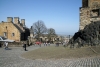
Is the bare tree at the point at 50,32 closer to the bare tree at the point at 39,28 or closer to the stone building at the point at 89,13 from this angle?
the bare tree at the point at 39,28

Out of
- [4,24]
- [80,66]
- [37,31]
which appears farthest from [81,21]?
[37,31]

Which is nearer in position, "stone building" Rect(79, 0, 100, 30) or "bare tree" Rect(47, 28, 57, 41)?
"stone building" Rect(79, 0, 100, 30)

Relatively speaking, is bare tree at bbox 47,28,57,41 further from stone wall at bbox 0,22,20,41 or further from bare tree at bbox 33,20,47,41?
stone wall at bbox 0,22,20,41

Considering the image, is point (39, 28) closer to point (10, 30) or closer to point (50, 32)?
point (50, 32)

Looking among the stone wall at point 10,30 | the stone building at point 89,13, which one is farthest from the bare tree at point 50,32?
the stone building at point 89,13

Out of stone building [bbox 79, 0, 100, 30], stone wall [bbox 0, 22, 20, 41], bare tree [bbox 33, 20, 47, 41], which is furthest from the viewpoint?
bare tree [bbox 33, 20, 47, 41]

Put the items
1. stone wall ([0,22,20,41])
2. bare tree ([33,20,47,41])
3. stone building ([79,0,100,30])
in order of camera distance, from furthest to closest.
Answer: bare tree ([33,20,47,41]) → stone wall ([0,22,20,41]) → stone building ([79,0,100,30])

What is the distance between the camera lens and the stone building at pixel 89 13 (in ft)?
79.6

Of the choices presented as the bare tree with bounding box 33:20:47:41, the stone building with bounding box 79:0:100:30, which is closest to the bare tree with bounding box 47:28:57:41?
the bare tree with bounding box 33:20:47:41

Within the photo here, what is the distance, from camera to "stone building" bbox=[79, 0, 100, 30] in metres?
24.3

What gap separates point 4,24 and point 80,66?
46.2m

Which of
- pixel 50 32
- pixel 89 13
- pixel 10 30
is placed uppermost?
pixel 89 13

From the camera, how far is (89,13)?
2475 cm

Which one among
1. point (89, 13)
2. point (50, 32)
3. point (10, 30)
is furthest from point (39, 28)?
point (89, 13)
